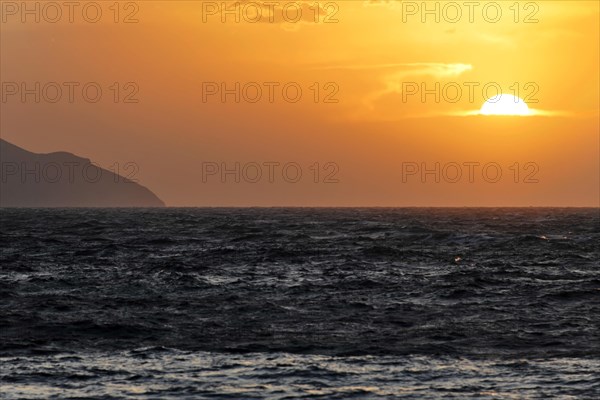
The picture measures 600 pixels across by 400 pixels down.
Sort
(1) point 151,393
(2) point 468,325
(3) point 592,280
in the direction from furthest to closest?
(3) point 592,280 → (2) point 468,325 → (1) point 151,393

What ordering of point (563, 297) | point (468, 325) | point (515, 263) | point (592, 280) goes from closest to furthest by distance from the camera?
point (468, 325), point (563, 297), point (592, 280), point (515, 263)

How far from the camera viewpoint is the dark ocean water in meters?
22.9

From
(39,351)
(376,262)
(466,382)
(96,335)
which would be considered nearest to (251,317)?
(96,335)

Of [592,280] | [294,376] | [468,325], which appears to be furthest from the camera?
[592,280]

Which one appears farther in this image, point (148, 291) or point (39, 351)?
point (148, 291)

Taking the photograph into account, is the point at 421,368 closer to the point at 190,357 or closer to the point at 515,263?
the point at 190,357

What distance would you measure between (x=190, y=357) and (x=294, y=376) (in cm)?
368

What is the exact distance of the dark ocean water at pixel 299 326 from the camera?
22.9 metres

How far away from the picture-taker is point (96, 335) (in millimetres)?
29969

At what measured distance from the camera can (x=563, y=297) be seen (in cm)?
4050

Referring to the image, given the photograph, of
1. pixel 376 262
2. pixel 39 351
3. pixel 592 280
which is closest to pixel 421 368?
pixel 39 351

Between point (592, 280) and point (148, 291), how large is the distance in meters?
20.3

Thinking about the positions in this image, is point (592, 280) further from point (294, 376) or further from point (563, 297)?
point (294, 376)

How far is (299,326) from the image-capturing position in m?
32.0
